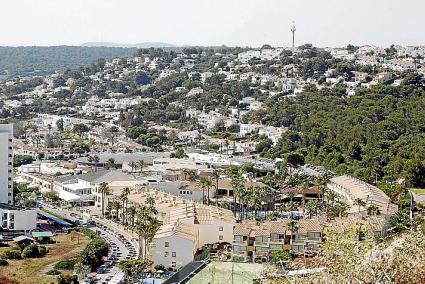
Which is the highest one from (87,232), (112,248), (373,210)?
(373,210)

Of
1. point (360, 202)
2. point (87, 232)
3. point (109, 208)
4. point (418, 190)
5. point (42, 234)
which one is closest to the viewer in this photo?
point (42, 234)

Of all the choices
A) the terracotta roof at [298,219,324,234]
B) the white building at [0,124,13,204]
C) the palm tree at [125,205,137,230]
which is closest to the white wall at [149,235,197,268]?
the terracotta roof at [298,219,324,234]

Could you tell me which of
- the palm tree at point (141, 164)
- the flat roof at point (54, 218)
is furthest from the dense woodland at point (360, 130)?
the flat roof at point (54, 218)

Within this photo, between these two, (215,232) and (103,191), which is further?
(103,191)

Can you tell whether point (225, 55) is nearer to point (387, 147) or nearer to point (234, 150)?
point (234, 150)

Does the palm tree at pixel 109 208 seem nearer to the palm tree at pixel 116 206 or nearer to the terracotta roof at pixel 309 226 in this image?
the palm tree at pixel 116 206

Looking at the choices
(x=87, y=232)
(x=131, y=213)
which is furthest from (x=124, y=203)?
(x=87, y=232)

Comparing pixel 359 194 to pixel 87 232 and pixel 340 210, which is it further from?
pixel 87 232
